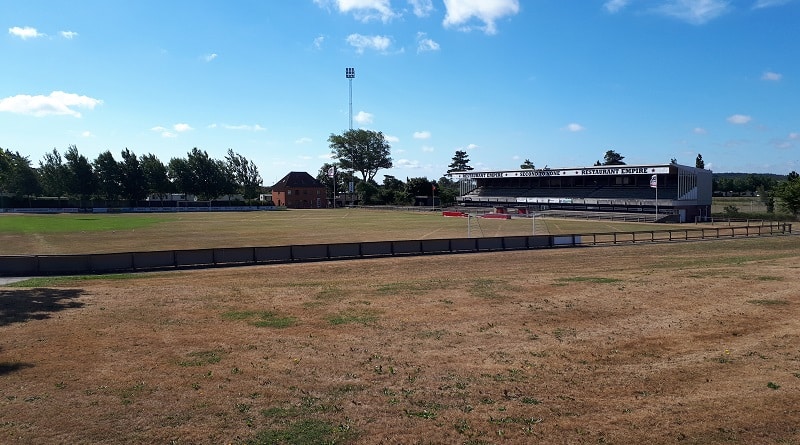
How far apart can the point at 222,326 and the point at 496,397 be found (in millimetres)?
8365

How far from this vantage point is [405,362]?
1155 centimetres

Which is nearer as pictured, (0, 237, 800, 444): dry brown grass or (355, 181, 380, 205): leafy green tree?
(0, 237, 800, 444): dry brown grass

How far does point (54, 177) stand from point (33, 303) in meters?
120

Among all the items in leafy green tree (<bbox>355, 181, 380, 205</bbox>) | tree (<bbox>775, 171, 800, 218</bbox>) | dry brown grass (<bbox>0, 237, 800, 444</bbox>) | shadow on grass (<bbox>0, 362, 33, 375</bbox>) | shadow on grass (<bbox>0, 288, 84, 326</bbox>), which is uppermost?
leafy green tree (<bbox>355, 181, 380, 205</bbox>)

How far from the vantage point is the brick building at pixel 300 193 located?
141375 millimetres

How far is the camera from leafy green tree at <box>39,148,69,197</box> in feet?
380

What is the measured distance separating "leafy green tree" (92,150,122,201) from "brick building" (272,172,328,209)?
38.6 m

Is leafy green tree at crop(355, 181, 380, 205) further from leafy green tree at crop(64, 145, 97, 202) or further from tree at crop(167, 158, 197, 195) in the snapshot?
leafy green tree at crop(64, 145, 97, 202)

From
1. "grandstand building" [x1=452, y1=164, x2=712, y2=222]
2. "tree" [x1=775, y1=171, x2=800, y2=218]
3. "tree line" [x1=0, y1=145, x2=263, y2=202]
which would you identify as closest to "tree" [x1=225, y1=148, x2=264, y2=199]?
"tree line" [x1=0, y1=145, x2=263, y2=202]

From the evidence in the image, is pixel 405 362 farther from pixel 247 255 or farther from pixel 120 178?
pixel 120 178

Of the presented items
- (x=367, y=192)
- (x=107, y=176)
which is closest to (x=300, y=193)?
(x=367, y=192)

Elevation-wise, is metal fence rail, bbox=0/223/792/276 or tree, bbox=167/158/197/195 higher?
tree, bbox=167/158/197/195

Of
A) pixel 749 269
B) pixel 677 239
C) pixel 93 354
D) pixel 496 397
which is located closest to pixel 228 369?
pixel 93 354

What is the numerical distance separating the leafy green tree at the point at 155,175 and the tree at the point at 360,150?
49941 mm
